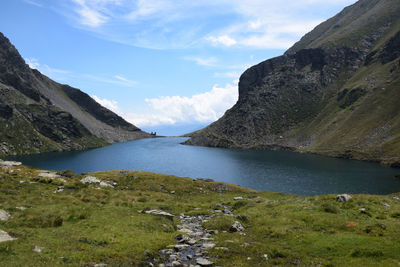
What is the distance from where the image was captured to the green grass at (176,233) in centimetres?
1672

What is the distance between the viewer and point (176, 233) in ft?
80.1

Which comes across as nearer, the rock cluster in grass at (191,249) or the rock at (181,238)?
the rock cluster in grass at (191,249)

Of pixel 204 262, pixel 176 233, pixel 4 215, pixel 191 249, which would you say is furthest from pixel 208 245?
pixel 4 215

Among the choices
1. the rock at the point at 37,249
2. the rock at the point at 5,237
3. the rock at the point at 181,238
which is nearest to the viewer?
the rock at the point at 37,249

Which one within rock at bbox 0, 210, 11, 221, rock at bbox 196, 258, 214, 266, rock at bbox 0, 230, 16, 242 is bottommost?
rock at bbox 196, 258, 214, 266

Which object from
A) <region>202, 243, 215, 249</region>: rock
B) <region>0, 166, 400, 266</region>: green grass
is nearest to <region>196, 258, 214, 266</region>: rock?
<region>0, 166, 400, 266</region>: green grass

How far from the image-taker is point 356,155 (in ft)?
552

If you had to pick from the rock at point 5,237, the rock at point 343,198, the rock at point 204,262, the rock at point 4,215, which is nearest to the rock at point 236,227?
the rock at point 204,262

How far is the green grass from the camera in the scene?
16.7 metres

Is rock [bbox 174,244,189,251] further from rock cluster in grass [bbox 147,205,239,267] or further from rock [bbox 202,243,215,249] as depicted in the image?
rock [bbox 202,243,215,249]

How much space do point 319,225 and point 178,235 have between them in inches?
568

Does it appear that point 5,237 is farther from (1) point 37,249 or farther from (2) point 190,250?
(2) point 190,250

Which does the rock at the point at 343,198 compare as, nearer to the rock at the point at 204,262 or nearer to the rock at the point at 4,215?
the rock at the point at 204,262

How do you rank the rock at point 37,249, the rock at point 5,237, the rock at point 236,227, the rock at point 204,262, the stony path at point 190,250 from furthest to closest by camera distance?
the rock at point 236,227
the stony path at point 190,250
the rock at point 204,262
the rock at point 5,237
the rock at point 37,249
